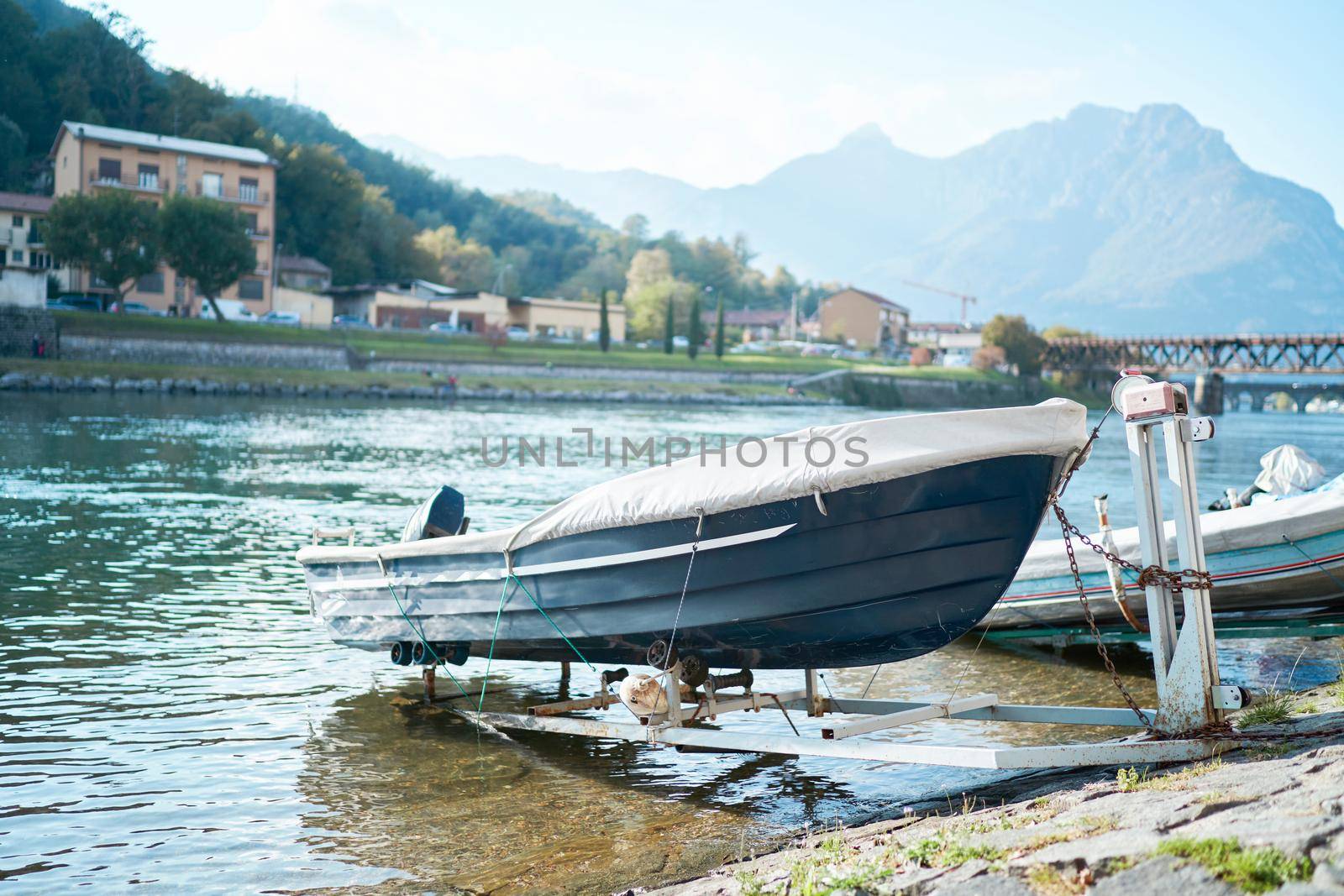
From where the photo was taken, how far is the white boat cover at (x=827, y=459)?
20.0 ft

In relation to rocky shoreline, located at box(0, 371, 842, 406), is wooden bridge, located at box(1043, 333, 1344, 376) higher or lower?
higher

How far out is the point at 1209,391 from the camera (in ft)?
308

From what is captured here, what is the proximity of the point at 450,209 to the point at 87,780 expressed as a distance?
155 metres

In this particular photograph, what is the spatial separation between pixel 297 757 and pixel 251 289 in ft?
280

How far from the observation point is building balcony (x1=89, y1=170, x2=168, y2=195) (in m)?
79.4

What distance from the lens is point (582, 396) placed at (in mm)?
77438

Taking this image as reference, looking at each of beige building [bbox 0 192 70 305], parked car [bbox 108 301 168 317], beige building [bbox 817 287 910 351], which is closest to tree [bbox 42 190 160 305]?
parked car [bbox 108 301 168 317]

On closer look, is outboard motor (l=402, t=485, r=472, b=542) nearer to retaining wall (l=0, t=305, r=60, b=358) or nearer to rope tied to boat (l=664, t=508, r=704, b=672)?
rope tied to boat (l=664, t=508, r=704, b=672)

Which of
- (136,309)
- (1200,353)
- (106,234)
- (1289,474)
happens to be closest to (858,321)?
(1200,353)

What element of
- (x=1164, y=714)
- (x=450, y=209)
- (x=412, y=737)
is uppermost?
(x=450, y=209)

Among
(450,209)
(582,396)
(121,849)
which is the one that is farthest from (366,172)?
(121,849)

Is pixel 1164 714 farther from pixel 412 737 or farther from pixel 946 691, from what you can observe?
pixel 412 737

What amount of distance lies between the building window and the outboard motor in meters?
83.4

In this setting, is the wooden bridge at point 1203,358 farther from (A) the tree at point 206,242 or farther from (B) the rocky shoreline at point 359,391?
(A) the tree at point 206,242
